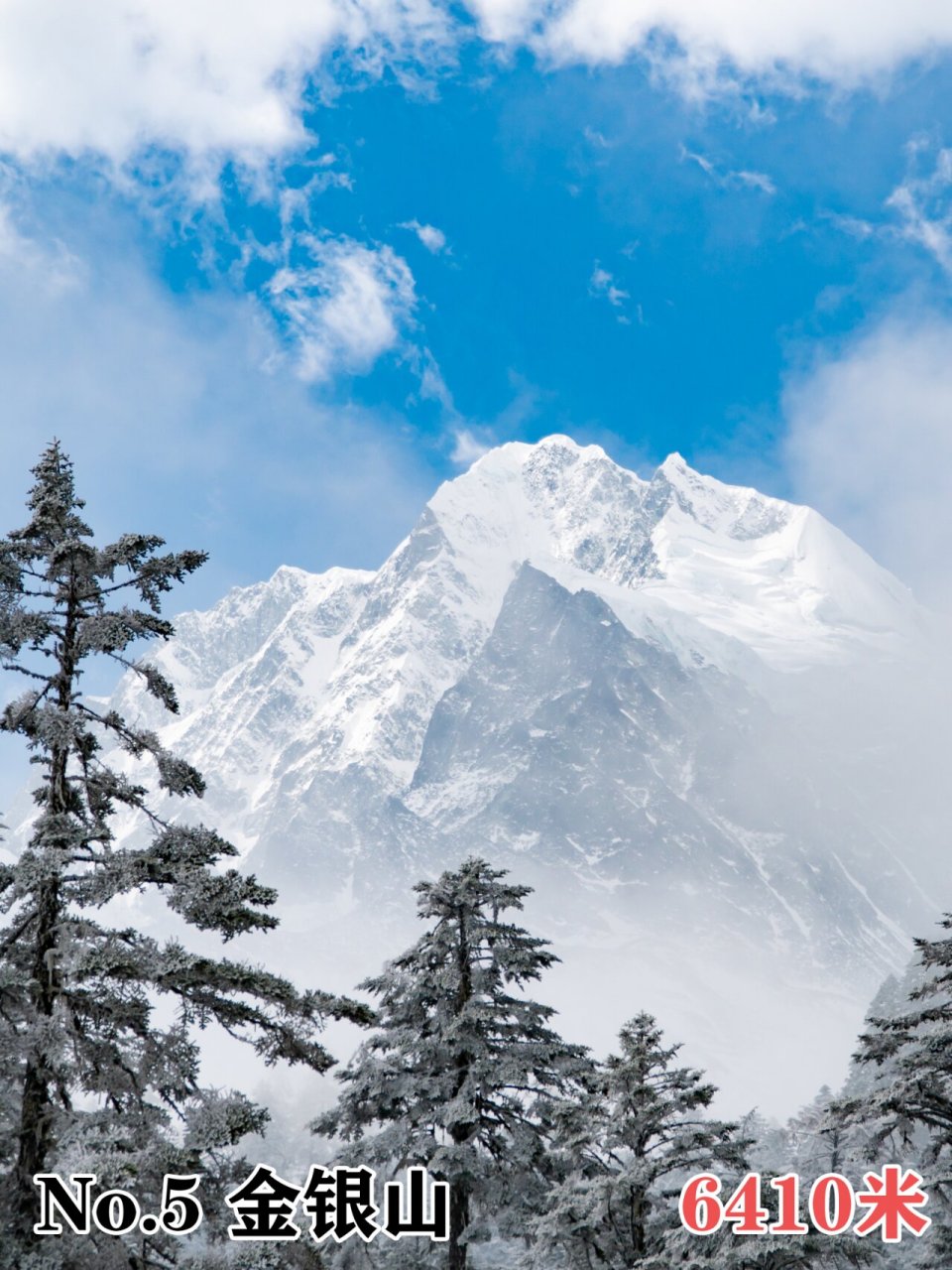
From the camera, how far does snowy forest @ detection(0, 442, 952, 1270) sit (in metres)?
10.2

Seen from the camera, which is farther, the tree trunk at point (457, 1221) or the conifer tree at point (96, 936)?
the tree trunk at point (457, 1221)

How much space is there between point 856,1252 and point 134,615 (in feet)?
39.7

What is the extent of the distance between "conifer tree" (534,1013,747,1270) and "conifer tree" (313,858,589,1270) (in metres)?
1.24

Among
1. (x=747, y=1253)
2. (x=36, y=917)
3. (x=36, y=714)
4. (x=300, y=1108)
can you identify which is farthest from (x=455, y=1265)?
(x=300, y=1108)

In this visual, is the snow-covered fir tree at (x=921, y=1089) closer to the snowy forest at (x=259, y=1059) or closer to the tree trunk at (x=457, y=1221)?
the snowy forest at (x=259, y=1059)

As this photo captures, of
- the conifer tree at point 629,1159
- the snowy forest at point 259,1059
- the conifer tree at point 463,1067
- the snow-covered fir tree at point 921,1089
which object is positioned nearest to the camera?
the snowy forest at point 259,1059

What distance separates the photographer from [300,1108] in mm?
113125

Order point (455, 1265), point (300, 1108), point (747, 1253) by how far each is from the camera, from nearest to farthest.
A: point (747, 1253), point (455, 1265), point (300, 1108)

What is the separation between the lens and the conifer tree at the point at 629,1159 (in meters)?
→ 15.7

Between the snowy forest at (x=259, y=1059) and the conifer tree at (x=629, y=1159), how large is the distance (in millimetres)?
53

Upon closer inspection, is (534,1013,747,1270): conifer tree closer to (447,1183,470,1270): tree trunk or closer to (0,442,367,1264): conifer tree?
(447,1183,470,1270): tree trunk

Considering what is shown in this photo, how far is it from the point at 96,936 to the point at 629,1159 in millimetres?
9665

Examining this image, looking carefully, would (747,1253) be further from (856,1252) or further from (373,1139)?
(373,1139)

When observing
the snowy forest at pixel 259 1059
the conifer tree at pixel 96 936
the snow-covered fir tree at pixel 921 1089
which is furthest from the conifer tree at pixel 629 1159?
the conifer tree at pixel 96 936
